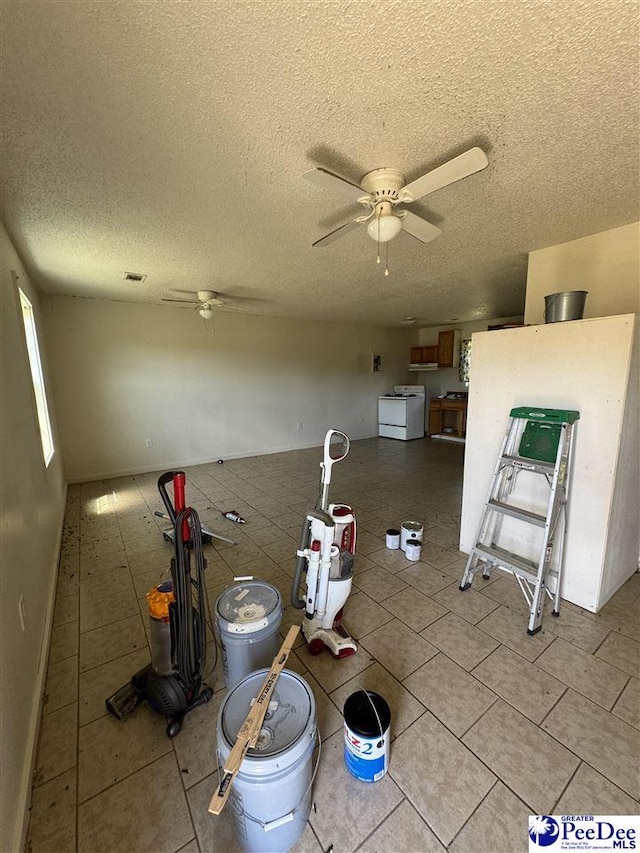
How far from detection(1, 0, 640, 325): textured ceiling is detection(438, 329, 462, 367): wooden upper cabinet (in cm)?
453

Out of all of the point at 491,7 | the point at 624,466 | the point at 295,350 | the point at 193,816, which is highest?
the point at 491,7

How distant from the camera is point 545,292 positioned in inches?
109

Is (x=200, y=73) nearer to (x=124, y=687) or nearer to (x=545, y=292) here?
(x=124, y=687)

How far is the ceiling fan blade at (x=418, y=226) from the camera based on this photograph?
1.76 meters

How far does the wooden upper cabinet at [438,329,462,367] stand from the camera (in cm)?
699

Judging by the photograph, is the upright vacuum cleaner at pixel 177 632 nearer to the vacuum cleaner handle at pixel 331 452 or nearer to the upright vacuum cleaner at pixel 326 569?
the upright vacuum cleaner at pixel 326 569

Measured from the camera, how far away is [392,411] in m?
7.04

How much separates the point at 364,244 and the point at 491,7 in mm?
1795

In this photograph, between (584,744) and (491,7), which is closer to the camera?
(491,7)

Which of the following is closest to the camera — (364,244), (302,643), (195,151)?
(195,151)

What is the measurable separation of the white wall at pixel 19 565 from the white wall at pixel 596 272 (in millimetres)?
3667

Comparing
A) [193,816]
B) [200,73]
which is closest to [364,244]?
[200,73]

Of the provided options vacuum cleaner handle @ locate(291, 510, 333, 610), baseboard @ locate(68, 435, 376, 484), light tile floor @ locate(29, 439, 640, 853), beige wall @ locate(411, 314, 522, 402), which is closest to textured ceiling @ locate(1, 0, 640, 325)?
vacuum cleaner handle @ locate(291, 510, 333, 610)

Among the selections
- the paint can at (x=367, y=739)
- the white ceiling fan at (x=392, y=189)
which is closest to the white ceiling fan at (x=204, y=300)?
the white ceiling fan at (x=392, y=189)
